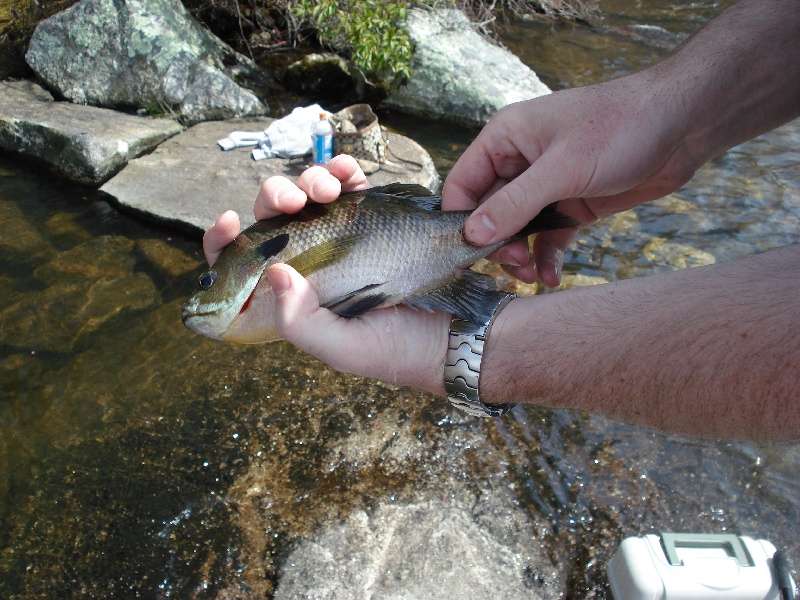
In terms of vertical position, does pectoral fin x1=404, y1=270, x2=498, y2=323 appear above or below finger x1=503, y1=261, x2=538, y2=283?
above

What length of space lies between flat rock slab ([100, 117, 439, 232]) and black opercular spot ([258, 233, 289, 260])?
12.0ft

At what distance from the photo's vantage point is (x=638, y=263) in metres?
6.19

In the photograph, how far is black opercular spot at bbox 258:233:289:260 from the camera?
260 cm

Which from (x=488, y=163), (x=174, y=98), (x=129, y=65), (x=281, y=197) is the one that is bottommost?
(x=174, y=98)

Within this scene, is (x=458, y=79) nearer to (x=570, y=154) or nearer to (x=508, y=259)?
(x=508, y=259)

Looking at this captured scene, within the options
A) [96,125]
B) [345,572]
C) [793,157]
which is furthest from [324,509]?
[793,157]

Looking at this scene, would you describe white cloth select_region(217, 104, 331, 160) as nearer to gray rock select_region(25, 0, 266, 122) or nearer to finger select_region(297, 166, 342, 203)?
gray rock select_region(25, 0, 266, 122)

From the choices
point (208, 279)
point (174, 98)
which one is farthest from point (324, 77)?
point (208, 279)

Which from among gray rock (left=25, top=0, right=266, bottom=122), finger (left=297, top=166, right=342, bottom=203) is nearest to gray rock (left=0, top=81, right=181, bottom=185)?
gray rock (left=25, top=0, right=266, bottom=122)

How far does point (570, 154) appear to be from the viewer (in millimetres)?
2613

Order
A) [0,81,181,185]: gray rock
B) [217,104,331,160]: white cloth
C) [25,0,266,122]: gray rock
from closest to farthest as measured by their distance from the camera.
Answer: [0,81,181,185]: gray rock < [217,104,331,160]: white cloth < [25,0,266,122]: gray rock

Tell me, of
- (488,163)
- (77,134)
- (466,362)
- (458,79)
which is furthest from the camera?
(458,79)

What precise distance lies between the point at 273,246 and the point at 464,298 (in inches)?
31.2

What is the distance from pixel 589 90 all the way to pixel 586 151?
33 cm
